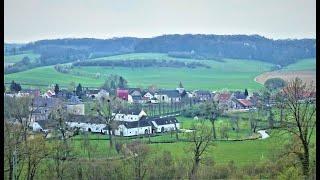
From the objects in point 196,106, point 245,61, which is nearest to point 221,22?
point 245,61

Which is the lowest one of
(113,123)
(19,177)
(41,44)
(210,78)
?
(19,177)

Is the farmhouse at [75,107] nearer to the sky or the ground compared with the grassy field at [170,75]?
nearer to the ground

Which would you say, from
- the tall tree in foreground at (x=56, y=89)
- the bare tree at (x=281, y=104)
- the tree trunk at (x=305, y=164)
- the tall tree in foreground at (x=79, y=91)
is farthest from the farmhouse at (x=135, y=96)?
the tree trunk at (x=305, y=164)

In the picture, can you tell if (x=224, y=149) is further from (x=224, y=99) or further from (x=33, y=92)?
(x=33, y=92)

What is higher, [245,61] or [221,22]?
[221,22]

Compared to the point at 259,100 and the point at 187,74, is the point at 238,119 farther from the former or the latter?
the point at 187,74

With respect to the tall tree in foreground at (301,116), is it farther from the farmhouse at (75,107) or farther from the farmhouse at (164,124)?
the farmhouse at (75,107)

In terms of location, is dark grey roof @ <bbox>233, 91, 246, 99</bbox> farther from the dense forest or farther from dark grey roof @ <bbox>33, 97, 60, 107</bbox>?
dark grey roof @ <bbox>33, 97, 60, 107</bbox>
